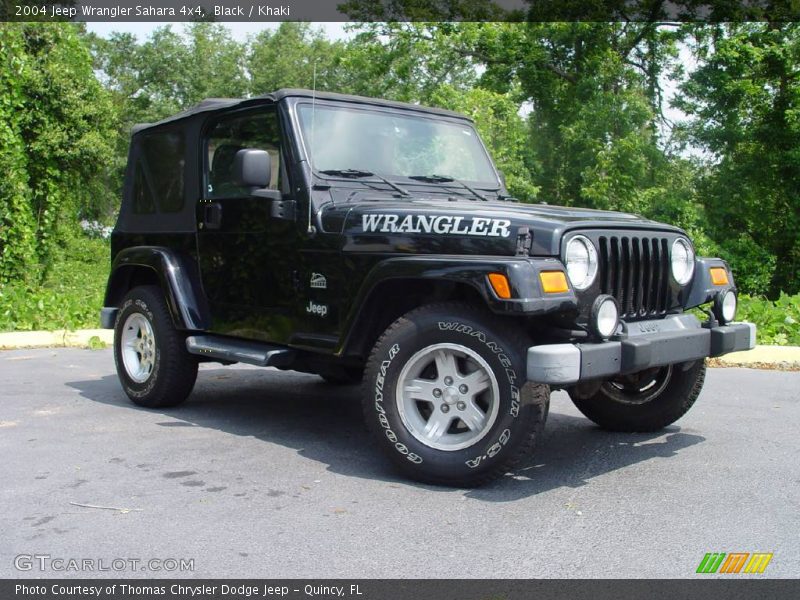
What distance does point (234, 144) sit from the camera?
5969 millimetres

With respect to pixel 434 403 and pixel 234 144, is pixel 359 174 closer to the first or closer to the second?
pixel 234 144

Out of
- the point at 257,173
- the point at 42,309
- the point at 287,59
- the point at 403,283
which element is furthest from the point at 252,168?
the point at 287,59

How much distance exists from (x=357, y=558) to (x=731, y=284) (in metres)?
3.04

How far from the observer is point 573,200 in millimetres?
22516

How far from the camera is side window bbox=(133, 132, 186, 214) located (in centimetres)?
639

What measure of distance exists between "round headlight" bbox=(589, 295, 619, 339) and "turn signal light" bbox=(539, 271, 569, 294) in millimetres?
182

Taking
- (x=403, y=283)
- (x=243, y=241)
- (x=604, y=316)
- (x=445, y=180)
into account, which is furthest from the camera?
(x=445, y=180)

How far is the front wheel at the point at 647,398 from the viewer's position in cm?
Answer: 542

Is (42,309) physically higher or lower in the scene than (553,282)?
lower

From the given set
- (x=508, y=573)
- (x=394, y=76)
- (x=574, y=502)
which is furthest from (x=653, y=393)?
(x=394, y=76)

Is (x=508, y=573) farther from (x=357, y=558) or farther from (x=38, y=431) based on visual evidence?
(x=38, y=431)

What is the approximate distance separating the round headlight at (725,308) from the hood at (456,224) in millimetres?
491

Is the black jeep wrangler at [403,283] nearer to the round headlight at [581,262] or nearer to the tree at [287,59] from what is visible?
the round headlight at [581,262]

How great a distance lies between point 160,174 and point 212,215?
970 millimetres
